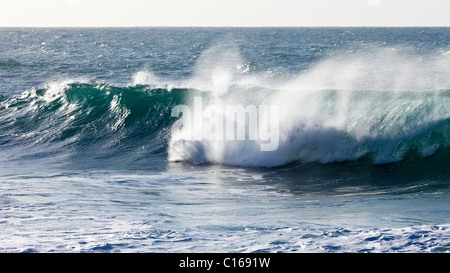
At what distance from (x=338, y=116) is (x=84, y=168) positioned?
5.64 metres

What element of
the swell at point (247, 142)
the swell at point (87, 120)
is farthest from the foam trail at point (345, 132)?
the swell at point (87, 120)

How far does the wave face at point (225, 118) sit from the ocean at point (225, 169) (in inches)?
1.5

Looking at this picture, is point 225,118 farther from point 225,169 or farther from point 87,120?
point 87,120

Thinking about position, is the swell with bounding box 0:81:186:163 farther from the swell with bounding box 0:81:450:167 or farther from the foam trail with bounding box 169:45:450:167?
the foam trail with bounding box 169:45:450:167

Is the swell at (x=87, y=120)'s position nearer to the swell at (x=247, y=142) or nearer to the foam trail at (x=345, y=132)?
the swell at (x=247, y=142)

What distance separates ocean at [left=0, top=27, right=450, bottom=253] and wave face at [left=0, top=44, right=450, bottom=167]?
0.04m

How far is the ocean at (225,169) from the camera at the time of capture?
665 cm

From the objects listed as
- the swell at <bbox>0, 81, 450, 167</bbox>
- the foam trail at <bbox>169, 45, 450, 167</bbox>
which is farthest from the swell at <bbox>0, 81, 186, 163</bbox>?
the foam trail at <bbox>169, 45, 450, 167</bbox>

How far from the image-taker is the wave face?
41.0 ft

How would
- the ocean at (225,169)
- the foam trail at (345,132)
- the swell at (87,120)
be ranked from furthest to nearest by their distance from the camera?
the swell at (87,120)
the foam trail at (345,132)
the ocean at (225,169)
